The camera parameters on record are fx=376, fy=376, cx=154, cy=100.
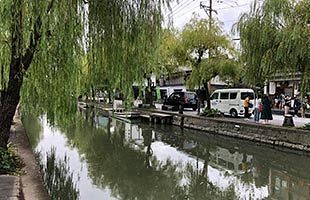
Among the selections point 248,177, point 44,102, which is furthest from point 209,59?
point 44,102

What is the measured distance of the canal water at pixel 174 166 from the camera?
7.98m

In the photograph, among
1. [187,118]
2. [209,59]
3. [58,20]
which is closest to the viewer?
[58,20]

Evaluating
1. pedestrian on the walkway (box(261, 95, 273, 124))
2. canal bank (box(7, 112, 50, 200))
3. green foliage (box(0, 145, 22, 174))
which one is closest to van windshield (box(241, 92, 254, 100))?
pedestrian on the walkway (box(261, 95, 273, 124))

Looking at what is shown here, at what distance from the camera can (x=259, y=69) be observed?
12.5 meters

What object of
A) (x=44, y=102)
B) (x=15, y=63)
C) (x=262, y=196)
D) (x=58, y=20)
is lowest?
(x=262, y=196)

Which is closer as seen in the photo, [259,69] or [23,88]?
[23,88]

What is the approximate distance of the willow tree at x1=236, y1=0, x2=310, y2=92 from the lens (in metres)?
11.3

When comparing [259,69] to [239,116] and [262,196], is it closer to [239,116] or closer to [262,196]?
[262,196]

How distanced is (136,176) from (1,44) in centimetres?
457

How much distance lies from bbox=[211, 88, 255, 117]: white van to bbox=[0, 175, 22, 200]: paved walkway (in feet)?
50.3

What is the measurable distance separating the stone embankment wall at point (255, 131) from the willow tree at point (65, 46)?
6.92 metres

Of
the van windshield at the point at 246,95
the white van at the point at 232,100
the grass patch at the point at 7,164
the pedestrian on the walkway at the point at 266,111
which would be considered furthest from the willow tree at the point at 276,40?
the grass patch at the point at 7,164

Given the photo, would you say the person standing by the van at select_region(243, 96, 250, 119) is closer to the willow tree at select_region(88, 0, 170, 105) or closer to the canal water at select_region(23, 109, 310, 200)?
the canal water at select_region(23, 109, 310, 200)

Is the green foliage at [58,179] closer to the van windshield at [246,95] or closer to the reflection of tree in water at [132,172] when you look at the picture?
the reflection of tree in water at [132,172]
